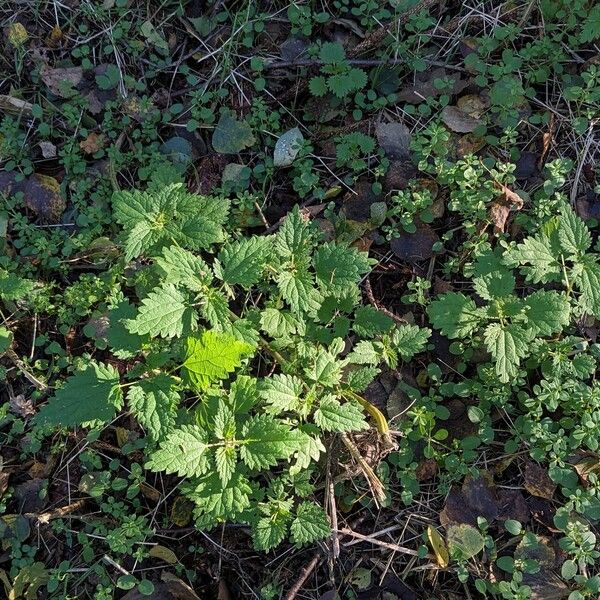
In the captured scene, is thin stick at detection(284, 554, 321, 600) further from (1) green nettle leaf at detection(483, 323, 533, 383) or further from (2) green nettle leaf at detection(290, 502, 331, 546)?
(1) green nettle leaf at detection(483, 323, 533, 383)

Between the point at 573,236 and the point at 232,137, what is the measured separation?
1851 mm

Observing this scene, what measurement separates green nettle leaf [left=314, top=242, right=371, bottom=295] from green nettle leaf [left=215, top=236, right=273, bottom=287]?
268mm

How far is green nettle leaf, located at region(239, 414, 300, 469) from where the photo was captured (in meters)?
2.56

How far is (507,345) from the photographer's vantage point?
2.86 metres

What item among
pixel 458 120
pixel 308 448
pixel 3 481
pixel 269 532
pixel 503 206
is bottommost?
pixel 3 481

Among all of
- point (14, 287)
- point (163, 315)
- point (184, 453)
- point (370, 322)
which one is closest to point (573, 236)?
point (370, 322)

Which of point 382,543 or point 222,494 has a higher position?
point 222,494

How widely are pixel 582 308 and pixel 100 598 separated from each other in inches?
105

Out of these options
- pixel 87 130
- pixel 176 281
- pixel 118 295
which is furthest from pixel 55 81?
pixel 176 281

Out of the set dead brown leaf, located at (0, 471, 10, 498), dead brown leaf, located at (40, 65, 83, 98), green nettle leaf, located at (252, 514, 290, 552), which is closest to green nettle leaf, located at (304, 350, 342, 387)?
green nettle leaf, located at (252, 514, 290, 552)

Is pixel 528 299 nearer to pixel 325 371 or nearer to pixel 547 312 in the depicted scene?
pixel 547 312

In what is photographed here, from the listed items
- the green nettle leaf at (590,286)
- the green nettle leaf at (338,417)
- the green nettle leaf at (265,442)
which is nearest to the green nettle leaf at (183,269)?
the green nettle leaf at (265,442)

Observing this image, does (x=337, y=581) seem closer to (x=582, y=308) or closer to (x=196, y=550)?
(x=196, y=550)

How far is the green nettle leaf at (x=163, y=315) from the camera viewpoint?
254cm
